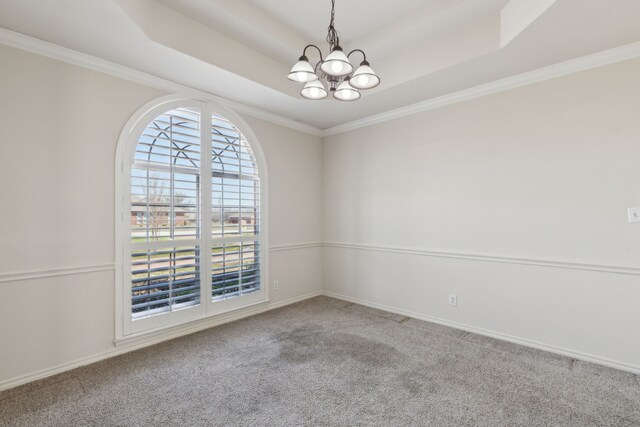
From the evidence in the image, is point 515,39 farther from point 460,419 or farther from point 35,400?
point 35,400

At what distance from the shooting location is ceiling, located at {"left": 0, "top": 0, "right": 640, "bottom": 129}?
2100mm

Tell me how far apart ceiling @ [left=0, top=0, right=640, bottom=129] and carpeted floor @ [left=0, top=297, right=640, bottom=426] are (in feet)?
8.52

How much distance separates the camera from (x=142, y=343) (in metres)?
→ 2.90

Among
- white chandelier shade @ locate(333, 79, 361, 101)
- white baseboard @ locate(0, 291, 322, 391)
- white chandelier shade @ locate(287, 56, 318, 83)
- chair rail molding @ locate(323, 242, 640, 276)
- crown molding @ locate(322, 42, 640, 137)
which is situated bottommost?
white baseboard @ locate(0, 291, 322, 391)

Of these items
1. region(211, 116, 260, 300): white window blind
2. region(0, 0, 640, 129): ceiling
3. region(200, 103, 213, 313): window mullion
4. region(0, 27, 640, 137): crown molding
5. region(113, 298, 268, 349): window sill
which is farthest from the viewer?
region(211, 116, 260, 300): white window blind

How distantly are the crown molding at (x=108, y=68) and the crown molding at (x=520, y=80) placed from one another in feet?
5.40

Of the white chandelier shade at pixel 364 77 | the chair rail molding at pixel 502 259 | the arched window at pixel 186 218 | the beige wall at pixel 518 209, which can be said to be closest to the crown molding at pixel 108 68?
the arched window at pixel 186 218

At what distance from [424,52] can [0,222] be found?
3744mm

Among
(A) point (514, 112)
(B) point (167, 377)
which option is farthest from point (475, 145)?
(B) point (167, 377)

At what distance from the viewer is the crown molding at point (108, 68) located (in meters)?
2.29

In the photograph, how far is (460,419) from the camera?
1.90 meters

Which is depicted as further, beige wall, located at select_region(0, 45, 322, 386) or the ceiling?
beige wall, located at select_region(0, 45, 322, 386)

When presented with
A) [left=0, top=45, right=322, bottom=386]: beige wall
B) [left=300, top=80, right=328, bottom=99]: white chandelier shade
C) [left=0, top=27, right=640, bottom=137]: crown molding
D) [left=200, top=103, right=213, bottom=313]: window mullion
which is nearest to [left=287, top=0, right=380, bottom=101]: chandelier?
[left=300, top=80, right=328, bottom=99]: white chandelier shade

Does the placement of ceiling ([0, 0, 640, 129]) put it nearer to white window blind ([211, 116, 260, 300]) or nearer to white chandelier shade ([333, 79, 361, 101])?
white window blind ([211, 116, 260, 300])
